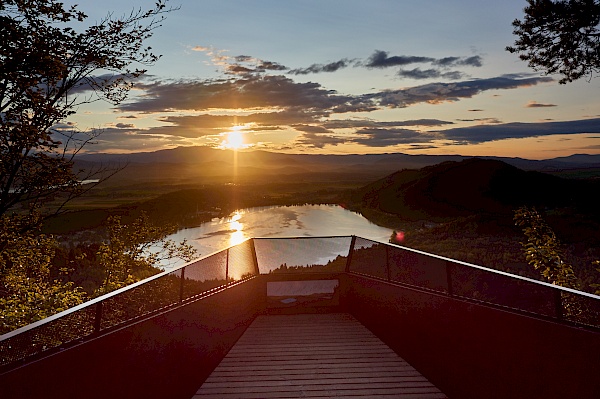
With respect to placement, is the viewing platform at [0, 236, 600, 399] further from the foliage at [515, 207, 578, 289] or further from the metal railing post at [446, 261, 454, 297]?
the foliage at [515, 207, 578, 289]

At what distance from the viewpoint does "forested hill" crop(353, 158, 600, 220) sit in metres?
125

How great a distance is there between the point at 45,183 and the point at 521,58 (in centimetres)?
1365

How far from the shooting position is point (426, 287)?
21.1 ft

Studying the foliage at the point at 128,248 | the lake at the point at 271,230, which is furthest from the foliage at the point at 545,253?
the lake at the point at 271,230

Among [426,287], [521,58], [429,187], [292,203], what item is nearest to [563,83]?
[521,58]

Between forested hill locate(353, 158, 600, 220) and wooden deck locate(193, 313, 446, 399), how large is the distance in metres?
116

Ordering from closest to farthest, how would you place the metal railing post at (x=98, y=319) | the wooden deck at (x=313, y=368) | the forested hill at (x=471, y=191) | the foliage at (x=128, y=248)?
1. the metal railing post at (x=98, y=319)
2. the wooden deck at (x=313, y=368)
3. the foliage at (x=128, y=248)
4. the forested hill at (x=471, y=191)

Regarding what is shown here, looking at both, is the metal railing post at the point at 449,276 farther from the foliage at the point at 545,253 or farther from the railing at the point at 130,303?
the foliage at the point at 545,253

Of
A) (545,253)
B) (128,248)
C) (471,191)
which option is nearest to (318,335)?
(545,253)

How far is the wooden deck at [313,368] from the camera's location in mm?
5648

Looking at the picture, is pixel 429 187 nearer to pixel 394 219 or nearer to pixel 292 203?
pixel 394 219

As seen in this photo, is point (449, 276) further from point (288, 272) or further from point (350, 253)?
point (288, 272)

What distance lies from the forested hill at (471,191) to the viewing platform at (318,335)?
11489cm

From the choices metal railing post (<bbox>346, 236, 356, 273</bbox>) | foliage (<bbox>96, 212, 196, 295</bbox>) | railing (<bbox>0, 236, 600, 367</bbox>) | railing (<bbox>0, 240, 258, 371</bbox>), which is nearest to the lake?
foliage (<bbox>96, 212, 196, 295</bbox>)
